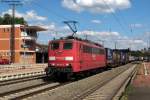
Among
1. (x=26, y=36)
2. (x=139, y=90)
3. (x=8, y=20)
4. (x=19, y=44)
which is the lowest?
(x=139, y=90)

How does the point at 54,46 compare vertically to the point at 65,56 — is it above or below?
above

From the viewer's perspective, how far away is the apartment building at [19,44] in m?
95.6

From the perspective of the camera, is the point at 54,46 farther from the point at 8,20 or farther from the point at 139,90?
the point at 8,20

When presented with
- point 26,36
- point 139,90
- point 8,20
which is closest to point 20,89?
point 139,90

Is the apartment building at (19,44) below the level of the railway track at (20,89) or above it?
above

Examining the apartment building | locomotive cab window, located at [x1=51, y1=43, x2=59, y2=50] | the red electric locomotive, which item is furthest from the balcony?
locomotive cab window, located at [x1=51, y1=43, x2=59, y2=50]

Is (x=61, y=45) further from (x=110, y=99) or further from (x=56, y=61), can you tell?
(x=110, y=99)

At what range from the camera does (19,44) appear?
9644cm

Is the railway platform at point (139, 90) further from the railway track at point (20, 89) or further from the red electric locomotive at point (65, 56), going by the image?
the railway track at point (20, 89)

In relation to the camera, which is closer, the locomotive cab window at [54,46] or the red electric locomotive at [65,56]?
the red electric locomotive at [65,56]

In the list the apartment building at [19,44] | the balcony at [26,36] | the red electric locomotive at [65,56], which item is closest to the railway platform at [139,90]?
the red electric locomotive at [65,56]

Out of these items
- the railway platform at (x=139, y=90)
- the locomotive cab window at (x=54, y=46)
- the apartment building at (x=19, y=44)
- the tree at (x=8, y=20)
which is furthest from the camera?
the tree at (x=8, y=20)

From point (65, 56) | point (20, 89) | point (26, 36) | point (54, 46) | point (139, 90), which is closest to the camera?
point (139, 90)

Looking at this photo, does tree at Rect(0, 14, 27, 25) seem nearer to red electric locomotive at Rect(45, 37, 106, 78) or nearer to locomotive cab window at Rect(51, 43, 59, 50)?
locomotive cab window at Rect(51, 43, 59, 50)
